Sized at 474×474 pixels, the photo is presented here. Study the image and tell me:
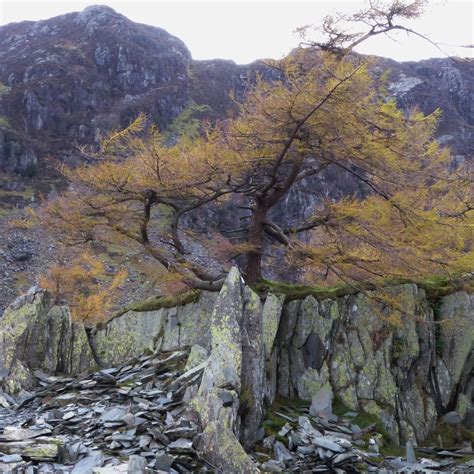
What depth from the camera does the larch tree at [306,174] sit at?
1397cm

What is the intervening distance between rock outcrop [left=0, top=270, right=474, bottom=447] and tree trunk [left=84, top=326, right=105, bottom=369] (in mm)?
536

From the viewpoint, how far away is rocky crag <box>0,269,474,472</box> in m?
12.0

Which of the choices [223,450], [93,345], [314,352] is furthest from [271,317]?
[93,345]

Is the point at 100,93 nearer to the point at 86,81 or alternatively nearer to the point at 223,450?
the point at 86,81

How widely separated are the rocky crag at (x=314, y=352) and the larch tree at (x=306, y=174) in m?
1.44

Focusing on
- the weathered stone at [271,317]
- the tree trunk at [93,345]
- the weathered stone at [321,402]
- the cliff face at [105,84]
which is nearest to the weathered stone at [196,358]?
the weathered stone at [271,317]

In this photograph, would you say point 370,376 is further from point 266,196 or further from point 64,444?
point 64,444

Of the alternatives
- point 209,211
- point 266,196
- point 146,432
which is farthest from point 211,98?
point 146,432

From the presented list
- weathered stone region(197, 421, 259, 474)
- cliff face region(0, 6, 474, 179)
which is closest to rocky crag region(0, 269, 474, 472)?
weathered stone region(197, 421, 259, 474)

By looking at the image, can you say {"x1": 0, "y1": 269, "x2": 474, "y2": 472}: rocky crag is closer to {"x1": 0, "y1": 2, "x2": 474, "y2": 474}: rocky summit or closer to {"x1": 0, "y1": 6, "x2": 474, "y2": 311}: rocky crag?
{"x1": 0, "y1": 2, "x2": 474, "y2": 474}: rocky summit

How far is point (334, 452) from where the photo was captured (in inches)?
394

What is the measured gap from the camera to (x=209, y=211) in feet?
359

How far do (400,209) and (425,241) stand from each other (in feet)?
5.43

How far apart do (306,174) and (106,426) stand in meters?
11.8
